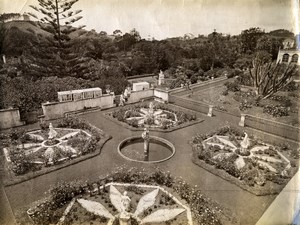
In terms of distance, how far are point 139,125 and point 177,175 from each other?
3192 millimetres

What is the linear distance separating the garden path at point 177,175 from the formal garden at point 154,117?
100cm

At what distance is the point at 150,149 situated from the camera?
6.89 meters

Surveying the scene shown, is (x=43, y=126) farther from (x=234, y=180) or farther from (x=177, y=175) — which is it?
(x=234, y=180)

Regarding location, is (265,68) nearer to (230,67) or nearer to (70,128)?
(230,67)

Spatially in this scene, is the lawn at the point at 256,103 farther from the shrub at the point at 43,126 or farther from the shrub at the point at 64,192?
the shrub at the point at 43,126

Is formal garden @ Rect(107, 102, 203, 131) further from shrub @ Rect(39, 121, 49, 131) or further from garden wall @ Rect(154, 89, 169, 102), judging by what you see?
shrub @ Rect(39, 121, 49, 131)

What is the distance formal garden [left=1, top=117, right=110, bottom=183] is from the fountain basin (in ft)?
2.30

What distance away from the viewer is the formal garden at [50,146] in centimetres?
557

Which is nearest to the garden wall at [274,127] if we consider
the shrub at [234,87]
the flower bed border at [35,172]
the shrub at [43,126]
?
the shrub at [234,87]

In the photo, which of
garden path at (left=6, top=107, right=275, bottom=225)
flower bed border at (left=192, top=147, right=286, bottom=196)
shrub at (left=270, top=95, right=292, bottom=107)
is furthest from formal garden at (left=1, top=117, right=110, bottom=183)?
shrub at (left=270, top=95, right=292, bottom=107)

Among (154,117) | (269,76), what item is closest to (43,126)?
(154,117)

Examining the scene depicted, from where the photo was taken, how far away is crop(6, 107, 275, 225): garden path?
14.7 feet

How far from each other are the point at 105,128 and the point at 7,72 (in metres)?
4.13

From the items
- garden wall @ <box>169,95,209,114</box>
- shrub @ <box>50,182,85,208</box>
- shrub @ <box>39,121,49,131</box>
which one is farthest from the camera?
garden wall @ <box>169,95,209,114</box>
